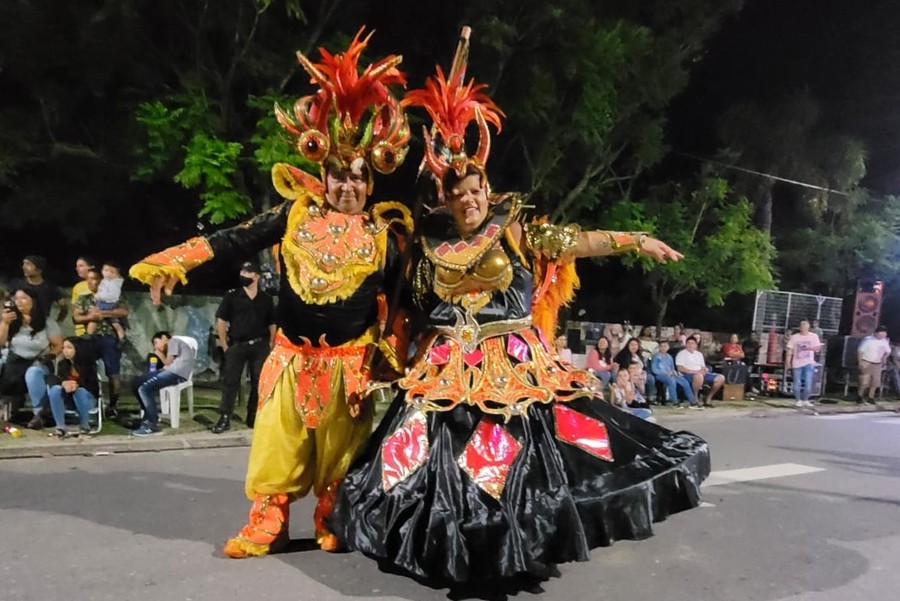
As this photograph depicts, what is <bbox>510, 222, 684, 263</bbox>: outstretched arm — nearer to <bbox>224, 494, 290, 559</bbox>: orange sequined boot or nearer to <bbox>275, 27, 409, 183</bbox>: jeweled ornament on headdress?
<bbox>275, 27, 409, 183</bbox>: jeweled ornament on headdress

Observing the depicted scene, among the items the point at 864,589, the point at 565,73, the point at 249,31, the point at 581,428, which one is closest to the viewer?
the point at 581,428

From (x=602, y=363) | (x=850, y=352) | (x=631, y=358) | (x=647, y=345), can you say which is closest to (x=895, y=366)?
(x=850, y=352)

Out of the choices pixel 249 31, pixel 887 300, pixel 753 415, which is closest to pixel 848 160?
pixel 887 300

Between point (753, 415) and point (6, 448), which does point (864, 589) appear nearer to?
point (6, 448)

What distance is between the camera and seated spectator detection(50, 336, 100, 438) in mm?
7617

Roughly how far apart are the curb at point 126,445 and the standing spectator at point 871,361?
469 inches

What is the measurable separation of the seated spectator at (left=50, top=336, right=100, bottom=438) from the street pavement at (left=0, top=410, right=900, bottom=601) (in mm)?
815

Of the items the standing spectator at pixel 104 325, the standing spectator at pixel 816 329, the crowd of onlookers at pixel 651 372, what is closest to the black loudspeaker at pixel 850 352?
the standing spectator at pixel 816 329

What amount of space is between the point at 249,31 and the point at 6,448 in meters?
6.02

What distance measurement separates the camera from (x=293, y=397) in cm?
379

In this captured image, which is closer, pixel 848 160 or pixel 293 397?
pixel 293 397

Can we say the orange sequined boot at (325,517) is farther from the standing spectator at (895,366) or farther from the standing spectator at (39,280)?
the standing spectator at (895,366)

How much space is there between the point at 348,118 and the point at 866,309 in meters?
15.7

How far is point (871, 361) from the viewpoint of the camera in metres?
14.5
